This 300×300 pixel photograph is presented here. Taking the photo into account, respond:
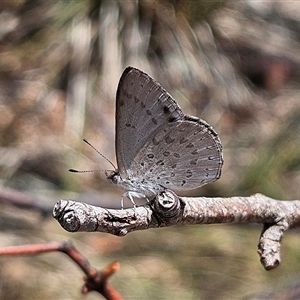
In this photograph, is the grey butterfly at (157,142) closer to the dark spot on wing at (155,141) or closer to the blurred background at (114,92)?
the dark spot on wing at (155,141)

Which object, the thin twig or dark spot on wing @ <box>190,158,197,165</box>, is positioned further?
dark spot on wing @ <box>190,158,197,165</box>

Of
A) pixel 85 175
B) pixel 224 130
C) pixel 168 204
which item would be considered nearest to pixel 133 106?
pixel 168 204

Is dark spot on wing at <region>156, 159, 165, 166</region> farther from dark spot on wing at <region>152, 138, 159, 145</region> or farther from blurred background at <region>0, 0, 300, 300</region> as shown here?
blurred background at <region>0, 0, 300, 300</region>

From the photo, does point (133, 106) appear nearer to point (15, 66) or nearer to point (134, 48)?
point (134, 48)

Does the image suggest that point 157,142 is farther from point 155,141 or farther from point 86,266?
point 86,266

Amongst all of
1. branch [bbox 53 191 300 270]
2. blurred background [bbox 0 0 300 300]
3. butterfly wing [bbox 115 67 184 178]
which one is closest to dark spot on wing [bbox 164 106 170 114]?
butterfly wing [bbox 115 67 184 178]

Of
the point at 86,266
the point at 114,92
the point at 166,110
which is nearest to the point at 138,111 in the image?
the point at 166,110

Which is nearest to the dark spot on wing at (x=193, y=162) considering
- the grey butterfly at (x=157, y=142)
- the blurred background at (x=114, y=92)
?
the grey butterfly at (x=157, y=142)
